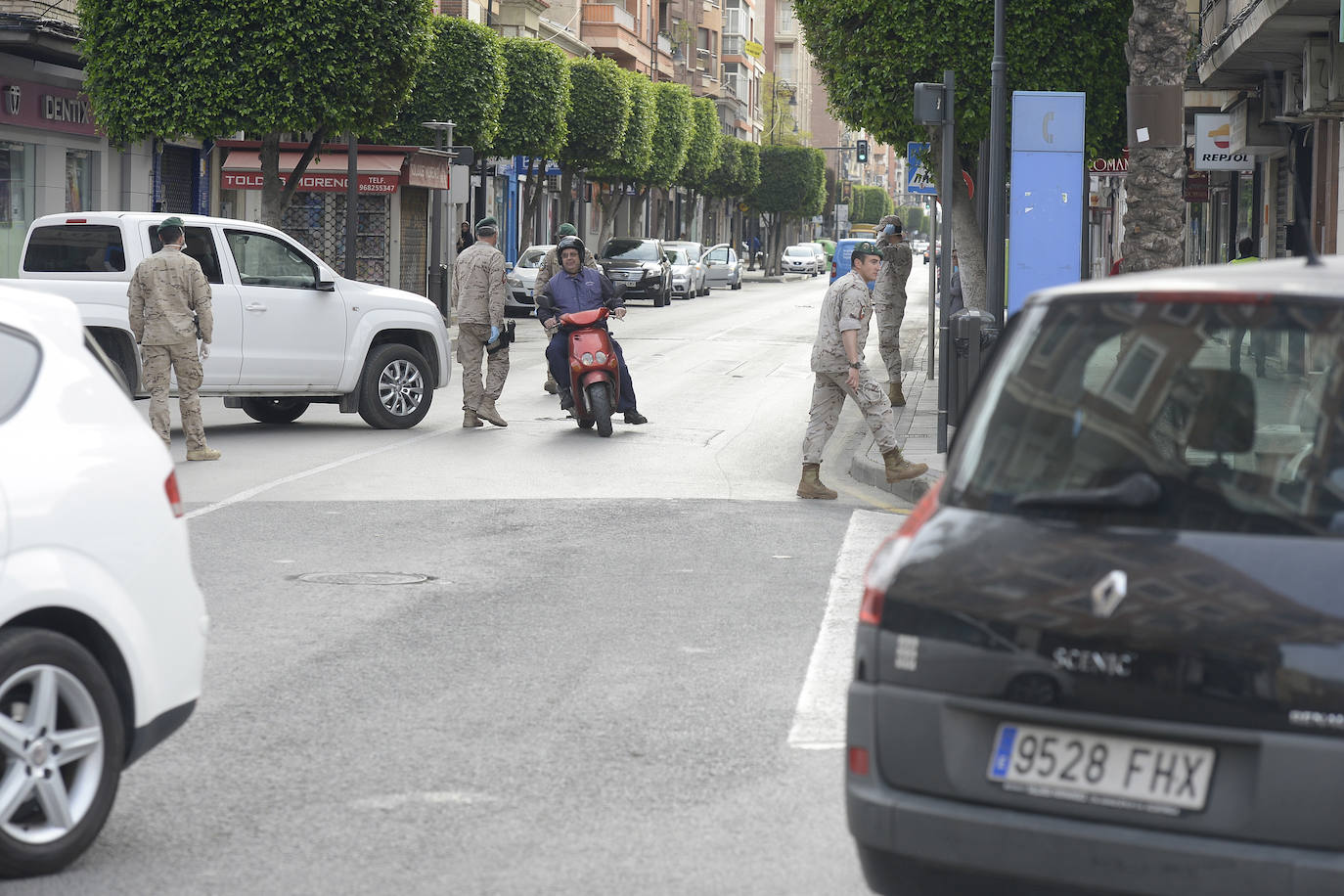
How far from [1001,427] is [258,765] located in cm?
281

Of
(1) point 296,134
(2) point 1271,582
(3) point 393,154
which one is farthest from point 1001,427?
(3) point 393,154

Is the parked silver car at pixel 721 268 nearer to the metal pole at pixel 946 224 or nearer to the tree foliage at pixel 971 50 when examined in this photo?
the tree foliage at pixel 971 50

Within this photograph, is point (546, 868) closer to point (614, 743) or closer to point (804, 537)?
point (614, 743)

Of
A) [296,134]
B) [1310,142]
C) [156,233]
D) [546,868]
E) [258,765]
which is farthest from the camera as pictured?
[296,134]

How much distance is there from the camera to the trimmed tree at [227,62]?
2708 centimetres

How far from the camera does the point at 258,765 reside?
5945 mm

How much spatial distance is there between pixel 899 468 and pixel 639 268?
114ft

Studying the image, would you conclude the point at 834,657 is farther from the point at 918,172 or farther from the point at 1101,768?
the point at 918,172

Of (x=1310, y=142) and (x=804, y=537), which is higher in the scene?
(x=1310, y=142)

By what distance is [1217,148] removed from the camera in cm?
2792

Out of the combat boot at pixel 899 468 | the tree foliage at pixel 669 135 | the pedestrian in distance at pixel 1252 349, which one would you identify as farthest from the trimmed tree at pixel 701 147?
the pedestrian in distance at pixel 1252 349

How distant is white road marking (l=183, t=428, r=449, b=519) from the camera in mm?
11992

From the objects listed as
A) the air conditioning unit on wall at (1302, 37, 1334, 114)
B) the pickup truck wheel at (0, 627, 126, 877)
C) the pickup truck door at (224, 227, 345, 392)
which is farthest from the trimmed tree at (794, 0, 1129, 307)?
the pickup truck wheel at (0, 627, 126, 877)

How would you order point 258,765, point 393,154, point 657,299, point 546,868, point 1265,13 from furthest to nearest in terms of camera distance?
1. point 657,299
2. point 393,154
3. point 1265,13
4. point 258,765
5. point 546,868
